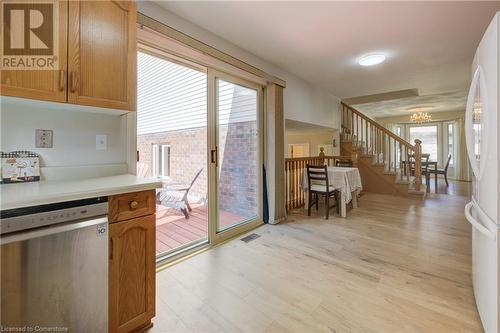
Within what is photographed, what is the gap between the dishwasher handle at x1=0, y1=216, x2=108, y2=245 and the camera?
88 centimetres

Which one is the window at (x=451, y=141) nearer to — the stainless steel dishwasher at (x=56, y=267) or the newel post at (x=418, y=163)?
the newel post at (x=418, y=163)

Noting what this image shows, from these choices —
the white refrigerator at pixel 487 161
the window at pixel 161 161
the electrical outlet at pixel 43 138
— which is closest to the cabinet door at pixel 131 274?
the electrical outlet at pixel 43 138

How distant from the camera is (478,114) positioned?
4.37 ft

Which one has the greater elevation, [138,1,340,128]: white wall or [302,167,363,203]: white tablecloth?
[138,1,340,128]: white wall

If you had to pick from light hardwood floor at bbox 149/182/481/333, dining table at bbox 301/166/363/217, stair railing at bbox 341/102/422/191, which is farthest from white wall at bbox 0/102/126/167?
stair railing at bbox 341/102/422/191

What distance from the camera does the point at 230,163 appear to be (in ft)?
9.95

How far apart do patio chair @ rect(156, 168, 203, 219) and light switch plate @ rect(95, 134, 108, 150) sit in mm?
1818

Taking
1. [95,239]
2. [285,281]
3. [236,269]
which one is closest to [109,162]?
[95,239]

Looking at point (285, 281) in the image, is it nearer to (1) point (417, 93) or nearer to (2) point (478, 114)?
(2) point (478, 114)

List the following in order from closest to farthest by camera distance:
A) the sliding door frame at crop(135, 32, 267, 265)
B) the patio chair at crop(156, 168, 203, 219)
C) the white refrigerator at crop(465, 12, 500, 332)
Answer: the white refrigerator at crop(465, 12, 500, 332)
the sliding door frame at crop(135, 32, 267, 265)
the patio chair at crop(156, 168, 203, 219)

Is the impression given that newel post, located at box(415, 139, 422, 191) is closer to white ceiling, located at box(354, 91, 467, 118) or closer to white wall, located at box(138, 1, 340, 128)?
white ceiling, located at box(354, 91, 467, 118)

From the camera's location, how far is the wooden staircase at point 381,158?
5.09m

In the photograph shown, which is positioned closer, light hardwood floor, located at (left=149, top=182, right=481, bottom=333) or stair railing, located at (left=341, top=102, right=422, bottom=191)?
light hardwood floor, located at (left=149, top=182, right=481, bottom=333)

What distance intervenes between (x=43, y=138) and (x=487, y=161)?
262 centimetres
